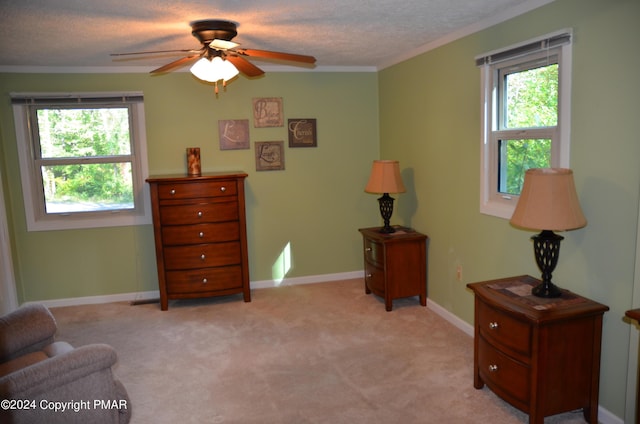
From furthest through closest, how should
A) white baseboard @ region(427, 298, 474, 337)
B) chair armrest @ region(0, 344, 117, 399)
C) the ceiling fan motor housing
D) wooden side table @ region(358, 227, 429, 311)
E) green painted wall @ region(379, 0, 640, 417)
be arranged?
wooden side table @ region(358, 227, 429, 311)
white baseboard @ region(427, 298, 474, 337)
the ceiling fan motor housing
green painted wall @ region(379, 0, 640, 417)
chair armrest @ region(0, 344, 117, 399)

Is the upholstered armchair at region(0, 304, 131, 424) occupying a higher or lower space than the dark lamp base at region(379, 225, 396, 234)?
lower

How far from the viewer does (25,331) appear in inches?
102

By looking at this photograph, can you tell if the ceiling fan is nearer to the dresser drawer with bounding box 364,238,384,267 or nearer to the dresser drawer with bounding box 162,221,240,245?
the dresser drawer with bounding box 162,221,240,245

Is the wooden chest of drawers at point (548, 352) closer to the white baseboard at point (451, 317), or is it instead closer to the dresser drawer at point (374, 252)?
the white baseboard at point (451, 317)

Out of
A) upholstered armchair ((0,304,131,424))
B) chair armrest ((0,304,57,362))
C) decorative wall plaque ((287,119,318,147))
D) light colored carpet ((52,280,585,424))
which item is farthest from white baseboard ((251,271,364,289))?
upholstered armchair ((0,304,131,424))

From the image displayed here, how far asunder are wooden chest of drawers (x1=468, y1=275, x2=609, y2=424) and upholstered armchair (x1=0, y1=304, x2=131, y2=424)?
76.6 inches

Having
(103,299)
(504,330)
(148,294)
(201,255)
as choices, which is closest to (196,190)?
(201,255)

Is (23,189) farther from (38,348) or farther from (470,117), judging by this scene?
(470,117)

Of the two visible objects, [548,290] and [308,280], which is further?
[308,280]

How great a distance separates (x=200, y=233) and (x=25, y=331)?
1.94 meters

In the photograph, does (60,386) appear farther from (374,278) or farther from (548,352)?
(374,278)

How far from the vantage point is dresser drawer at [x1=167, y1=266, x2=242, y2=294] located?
445 cm

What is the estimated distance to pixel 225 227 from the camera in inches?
176

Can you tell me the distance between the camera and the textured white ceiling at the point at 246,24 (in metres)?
2.64
